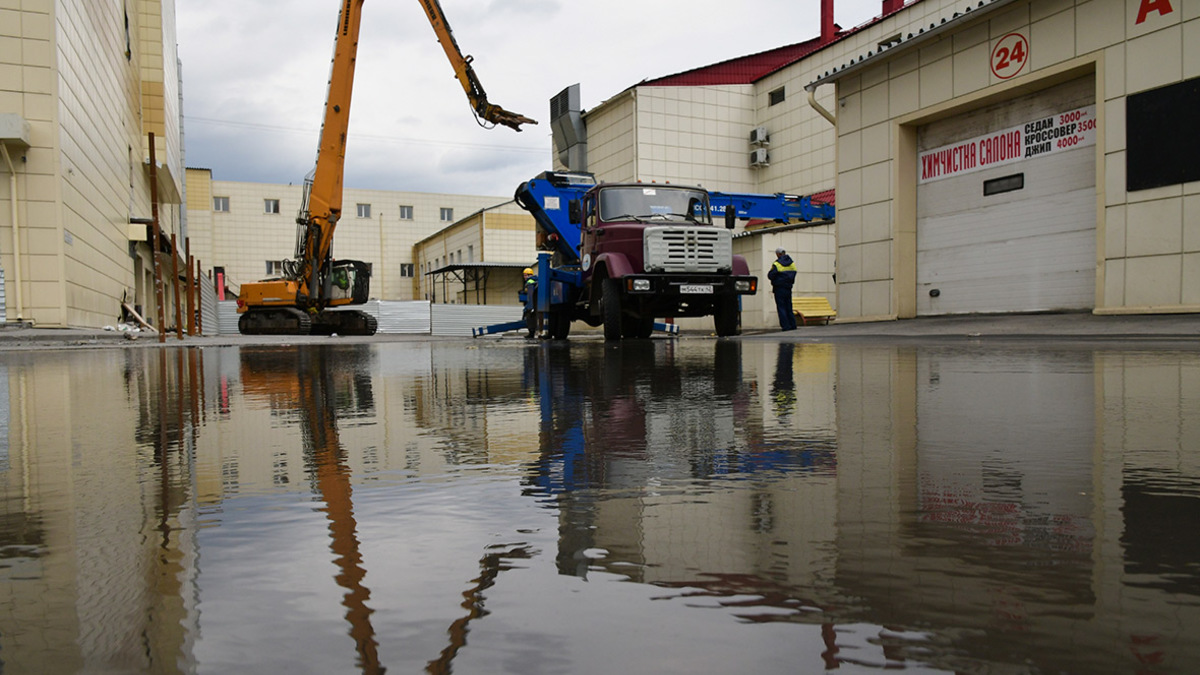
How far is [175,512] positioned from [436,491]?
18.1 inches

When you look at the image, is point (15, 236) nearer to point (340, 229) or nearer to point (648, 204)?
point (648, 204)

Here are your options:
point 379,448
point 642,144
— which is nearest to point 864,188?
point 642,144

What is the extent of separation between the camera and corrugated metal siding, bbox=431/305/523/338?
1425 inches

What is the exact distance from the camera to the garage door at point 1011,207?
42.2ft

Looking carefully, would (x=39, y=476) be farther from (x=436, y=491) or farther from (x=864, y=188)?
(x=864, y=188)

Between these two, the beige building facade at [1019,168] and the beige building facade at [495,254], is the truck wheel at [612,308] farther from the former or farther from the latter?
the beige building facade at [495,254]

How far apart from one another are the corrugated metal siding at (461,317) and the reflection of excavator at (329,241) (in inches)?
287

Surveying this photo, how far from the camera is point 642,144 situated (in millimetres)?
27609

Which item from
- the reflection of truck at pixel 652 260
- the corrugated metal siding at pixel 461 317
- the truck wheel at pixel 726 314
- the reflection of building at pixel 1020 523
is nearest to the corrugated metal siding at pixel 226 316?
the corrugated metal siding at pixel 461 317

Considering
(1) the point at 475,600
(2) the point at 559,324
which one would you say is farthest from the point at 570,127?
(1) the point at 475,600

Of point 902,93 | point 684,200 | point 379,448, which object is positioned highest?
point 902,93

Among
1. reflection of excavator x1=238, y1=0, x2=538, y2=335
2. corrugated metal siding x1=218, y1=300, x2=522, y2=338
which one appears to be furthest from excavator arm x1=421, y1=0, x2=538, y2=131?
corrugated metal siding x1=218, y1=300, x2=522, y2=338

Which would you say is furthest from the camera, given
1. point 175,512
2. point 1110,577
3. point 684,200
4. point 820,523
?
point 684,200

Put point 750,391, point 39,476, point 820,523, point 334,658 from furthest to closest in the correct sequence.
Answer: point 750,391 < point 39,476 < point 820,523 < point 334,658
